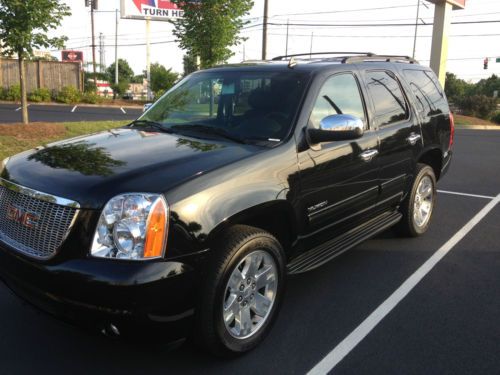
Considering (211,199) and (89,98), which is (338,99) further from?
(89,98)

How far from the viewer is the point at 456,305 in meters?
3.81

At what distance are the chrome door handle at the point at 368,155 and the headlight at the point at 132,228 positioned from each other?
6.74ft

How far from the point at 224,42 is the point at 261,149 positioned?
37.6 ft

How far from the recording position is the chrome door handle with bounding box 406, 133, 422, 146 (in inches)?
189

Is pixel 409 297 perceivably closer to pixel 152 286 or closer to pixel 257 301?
pixel 257 301

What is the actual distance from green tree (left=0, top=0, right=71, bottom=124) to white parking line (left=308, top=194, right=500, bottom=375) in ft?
31.5

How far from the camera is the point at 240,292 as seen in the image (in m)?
3.05

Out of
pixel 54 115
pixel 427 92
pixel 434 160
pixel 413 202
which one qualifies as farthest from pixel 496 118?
pixel 413 202

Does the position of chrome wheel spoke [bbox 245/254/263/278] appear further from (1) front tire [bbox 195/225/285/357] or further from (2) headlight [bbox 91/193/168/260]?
(2) headlight [bbox 91/193/168/260]

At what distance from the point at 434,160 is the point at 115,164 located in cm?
411

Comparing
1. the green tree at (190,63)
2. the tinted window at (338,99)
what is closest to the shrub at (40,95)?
the green tree at (190,63)

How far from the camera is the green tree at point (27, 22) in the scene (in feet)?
33.9

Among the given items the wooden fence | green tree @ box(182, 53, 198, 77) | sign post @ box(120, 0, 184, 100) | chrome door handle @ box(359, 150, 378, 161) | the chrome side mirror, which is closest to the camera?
the chrome side mirror

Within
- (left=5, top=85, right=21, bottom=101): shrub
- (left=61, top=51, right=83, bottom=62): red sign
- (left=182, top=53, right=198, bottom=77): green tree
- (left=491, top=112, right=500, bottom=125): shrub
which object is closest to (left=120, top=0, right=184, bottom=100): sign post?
(left=182, top=53, right=198, bottom=77): green tree
